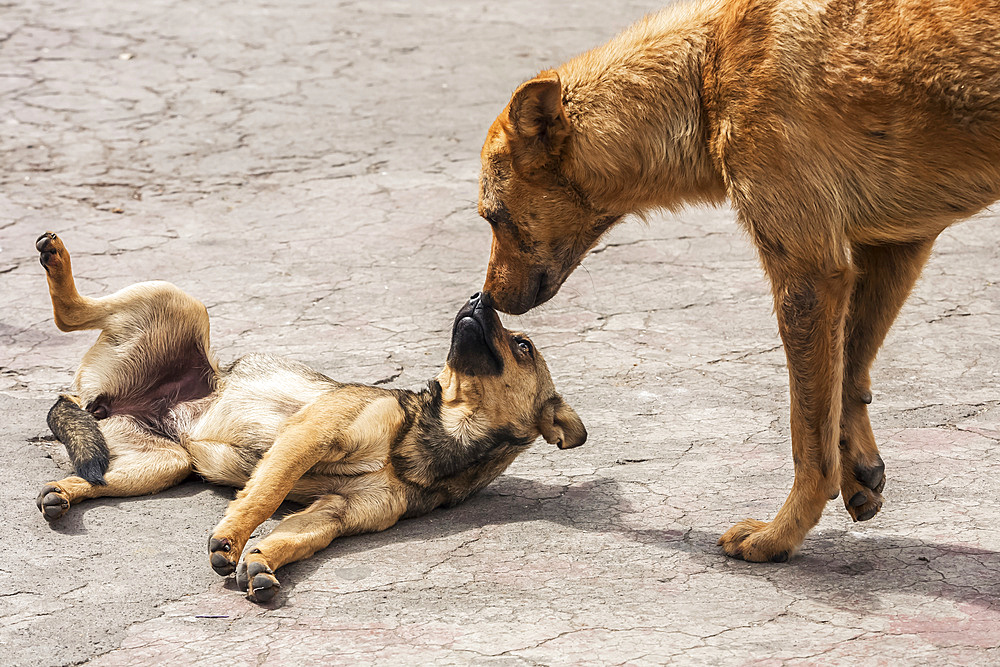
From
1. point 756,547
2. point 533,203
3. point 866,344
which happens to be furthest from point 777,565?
point 533,203

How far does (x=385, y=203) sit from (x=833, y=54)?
15.8 feet

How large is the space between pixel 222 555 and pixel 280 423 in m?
0.99

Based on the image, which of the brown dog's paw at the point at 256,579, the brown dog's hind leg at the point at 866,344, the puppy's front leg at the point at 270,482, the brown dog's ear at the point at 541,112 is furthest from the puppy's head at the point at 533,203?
the brown dog's paw at the point at 256,579

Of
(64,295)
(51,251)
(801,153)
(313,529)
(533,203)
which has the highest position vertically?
(801,153)

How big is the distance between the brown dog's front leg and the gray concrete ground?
154mm

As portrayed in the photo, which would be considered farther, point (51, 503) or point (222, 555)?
point (51, 503)

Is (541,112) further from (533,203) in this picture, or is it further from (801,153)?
(801,153)

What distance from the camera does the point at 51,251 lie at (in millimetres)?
5051

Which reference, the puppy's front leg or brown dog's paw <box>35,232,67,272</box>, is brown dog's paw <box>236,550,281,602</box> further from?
brown dog's paw <box>35,232,67,272</box>

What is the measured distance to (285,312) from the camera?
652 centimetres

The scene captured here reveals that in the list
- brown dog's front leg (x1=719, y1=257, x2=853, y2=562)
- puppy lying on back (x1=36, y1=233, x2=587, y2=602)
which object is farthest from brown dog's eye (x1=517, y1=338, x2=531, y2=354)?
brown dog's front leg (x1=719, y1=257, x2=853, y2=562)

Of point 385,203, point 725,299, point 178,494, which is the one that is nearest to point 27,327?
point 178,494

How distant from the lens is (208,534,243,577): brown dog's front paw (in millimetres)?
3904

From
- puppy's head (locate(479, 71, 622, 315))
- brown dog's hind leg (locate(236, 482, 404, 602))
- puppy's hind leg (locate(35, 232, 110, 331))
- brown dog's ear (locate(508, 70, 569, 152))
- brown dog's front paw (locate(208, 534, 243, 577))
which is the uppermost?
brown dog's ear (locate(508, 70, 569, 152))
